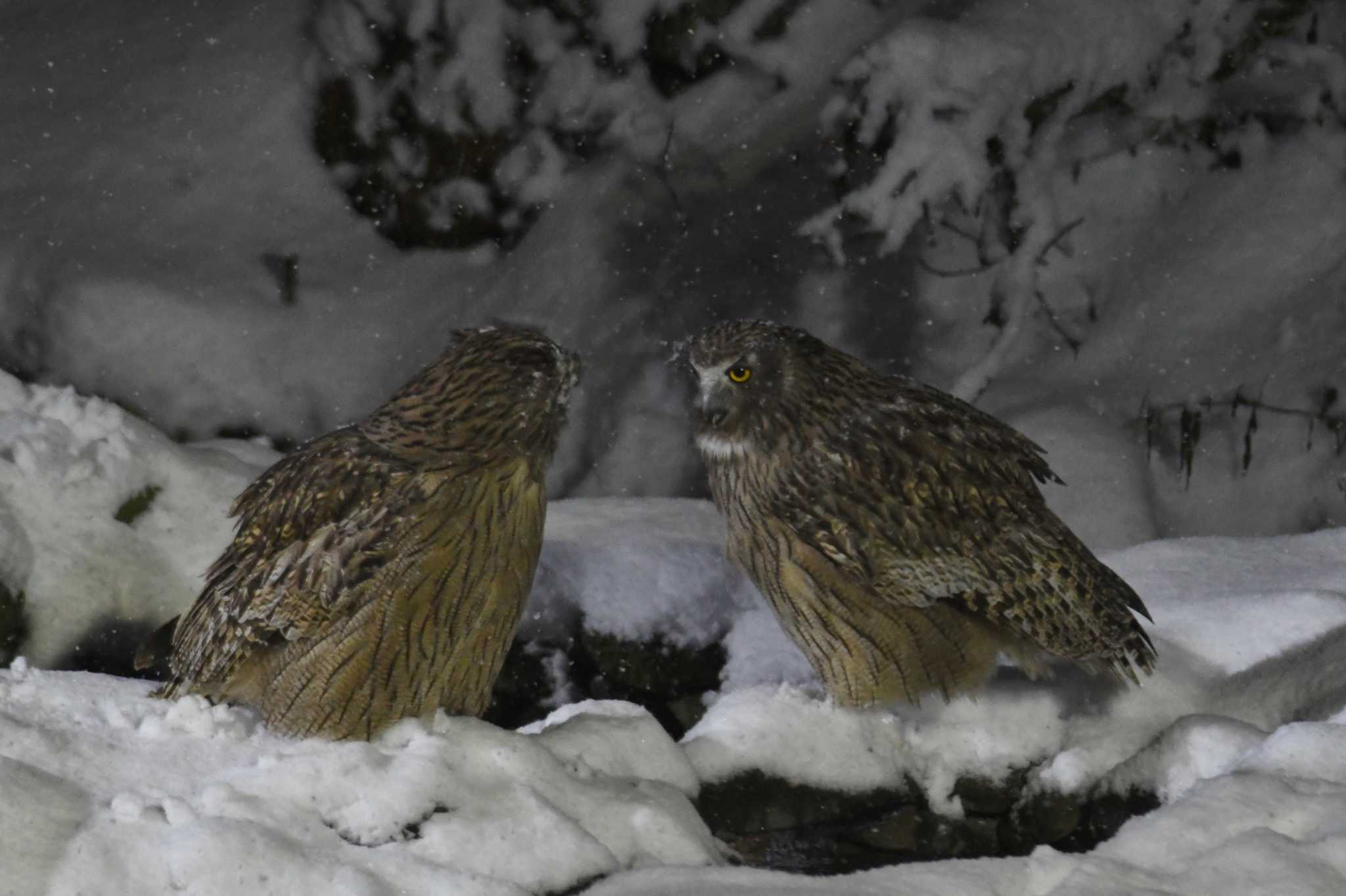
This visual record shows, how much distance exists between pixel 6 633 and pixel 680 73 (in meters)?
3.21

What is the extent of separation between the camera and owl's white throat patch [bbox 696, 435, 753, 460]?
11.4 ft

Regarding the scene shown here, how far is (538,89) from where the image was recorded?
5707 millimetres

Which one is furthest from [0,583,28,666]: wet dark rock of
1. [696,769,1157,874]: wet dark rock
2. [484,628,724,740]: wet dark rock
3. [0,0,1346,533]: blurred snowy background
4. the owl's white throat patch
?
[696,769,1157,874]: wet dark rock

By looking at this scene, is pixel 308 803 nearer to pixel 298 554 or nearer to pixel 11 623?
pixel 298 554

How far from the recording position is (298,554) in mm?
2875

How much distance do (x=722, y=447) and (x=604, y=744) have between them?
0.88m

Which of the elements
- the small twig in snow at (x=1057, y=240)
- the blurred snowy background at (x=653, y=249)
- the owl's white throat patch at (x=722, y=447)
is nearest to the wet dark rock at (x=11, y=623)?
the blurred snowy background at (x=653, y=249)

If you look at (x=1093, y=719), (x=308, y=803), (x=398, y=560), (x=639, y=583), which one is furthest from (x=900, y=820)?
(x=639, y=583)

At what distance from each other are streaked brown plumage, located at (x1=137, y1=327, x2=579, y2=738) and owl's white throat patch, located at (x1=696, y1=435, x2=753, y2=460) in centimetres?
58

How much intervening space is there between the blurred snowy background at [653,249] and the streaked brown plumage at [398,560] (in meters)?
1.51

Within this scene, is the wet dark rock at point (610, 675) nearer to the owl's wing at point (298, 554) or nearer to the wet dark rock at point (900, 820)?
the wet dark rock at point (900, 820)

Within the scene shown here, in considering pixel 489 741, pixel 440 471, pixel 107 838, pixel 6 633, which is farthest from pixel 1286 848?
pixel 6 633

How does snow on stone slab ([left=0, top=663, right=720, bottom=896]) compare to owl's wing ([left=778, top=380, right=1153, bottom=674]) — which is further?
owl's wing ([left=778, top=380, right=1153, bottom=674])

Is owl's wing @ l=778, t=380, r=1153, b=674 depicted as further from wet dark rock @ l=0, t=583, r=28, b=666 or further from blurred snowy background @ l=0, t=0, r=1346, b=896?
wet dark rock @ l=0, t=583, r=28, b=666
